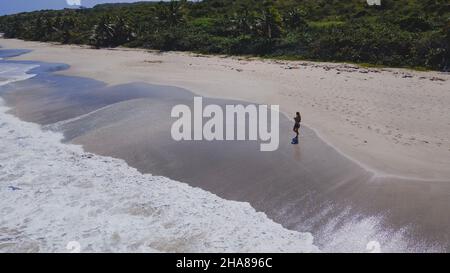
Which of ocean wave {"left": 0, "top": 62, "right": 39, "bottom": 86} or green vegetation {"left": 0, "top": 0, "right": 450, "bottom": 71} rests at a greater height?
green vegetation {"left": 0, "top": 0, "right": 450, "bottom": 71}

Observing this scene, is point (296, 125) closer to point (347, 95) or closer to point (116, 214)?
point (116, 214)

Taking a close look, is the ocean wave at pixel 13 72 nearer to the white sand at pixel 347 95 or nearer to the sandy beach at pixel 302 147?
the sandy beach at pixel 302 147

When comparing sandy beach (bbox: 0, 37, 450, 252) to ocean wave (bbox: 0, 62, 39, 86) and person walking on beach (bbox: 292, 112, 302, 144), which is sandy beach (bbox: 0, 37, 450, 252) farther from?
ocean wave (bbox: 0, 62, 39, 86)

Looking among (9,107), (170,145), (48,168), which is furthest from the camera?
(9,107)

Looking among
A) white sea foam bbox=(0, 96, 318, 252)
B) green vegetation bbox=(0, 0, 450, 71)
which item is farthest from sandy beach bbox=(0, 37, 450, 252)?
green vegetation bbox=(0, 0, 450, 71)

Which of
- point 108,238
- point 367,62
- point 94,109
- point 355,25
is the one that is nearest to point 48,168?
point 108,238

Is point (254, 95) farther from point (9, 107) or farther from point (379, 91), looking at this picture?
point (9, 107)
